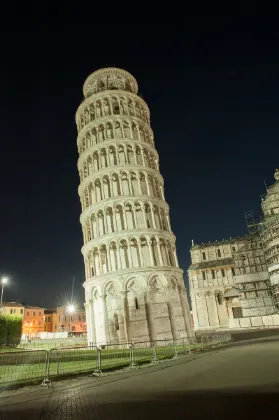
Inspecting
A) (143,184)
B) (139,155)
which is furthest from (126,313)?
(139,155)

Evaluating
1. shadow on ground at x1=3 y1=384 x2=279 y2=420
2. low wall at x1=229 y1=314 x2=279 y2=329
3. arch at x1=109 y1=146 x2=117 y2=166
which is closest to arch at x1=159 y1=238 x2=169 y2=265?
arch at x1=109 y1=146 x2=117 y2=166

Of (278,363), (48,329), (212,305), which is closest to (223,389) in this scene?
(278,363)

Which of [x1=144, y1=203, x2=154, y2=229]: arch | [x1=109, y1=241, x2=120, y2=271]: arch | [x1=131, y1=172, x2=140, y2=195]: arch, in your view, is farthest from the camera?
[x1=131, y1=172, x2=140, y2=195]: arch

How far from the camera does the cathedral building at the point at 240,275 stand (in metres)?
52.5

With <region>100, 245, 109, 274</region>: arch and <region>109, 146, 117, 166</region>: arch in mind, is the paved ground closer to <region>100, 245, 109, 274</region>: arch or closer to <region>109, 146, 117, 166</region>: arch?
<region>100, 245, 109, 274</region>: arch

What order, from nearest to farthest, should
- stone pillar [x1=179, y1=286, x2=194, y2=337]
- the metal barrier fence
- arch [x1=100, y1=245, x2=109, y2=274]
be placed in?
1. the metal barrier fence
2. stone pillar [x1=179, y1=286, x2=194, y2=337]
3. arch [x1=100, y1=245, x2=109, y2=274]

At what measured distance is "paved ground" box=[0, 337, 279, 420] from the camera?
5793mm

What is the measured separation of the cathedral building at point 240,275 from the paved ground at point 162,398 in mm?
45744

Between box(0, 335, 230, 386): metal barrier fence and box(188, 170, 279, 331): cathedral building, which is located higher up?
box(188, 170, 279, 331): cathedral building

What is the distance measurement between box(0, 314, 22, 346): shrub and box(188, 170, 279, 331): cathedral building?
34.8 meters

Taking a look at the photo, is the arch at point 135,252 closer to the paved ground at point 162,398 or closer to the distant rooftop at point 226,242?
the paved ground at point 162,398

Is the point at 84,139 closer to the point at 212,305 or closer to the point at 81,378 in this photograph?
the point at 81,378

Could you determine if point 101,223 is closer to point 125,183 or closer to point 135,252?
point 135,252

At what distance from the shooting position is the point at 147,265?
31.3m
